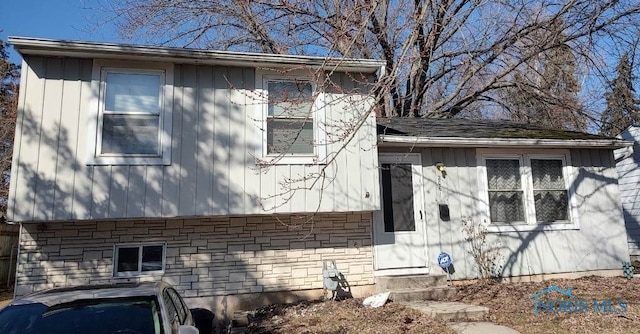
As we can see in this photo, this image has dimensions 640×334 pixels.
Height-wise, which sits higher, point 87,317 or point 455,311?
point 87,317

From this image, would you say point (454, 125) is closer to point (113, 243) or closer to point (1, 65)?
point (113, 243)

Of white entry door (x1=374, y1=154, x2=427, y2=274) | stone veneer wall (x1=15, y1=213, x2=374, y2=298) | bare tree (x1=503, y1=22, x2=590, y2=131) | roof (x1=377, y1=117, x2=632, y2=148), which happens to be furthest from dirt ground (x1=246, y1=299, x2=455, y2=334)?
bare tree (x1=503, y1=22, x2=590, y2=131)

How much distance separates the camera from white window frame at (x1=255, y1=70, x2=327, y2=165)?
6762mm

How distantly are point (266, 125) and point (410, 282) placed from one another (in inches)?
138

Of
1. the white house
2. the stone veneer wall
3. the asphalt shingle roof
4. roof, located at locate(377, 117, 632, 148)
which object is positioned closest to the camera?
the white house

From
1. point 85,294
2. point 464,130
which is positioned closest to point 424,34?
point 464,130

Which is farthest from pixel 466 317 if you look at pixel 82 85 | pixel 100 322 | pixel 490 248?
pixel 82 85

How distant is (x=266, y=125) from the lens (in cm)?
689

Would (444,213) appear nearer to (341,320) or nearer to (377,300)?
(377,300)

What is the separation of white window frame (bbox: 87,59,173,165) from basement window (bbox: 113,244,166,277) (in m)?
1.36

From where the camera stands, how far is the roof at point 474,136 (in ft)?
25.4

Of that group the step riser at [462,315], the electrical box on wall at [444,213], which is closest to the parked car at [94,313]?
the step riser at [462,315]

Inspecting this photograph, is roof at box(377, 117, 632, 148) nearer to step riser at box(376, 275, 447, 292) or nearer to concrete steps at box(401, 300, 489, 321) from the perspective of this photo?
step riser at box(376, 275, 447, 292)

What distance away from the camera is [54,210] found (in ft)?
19.7
